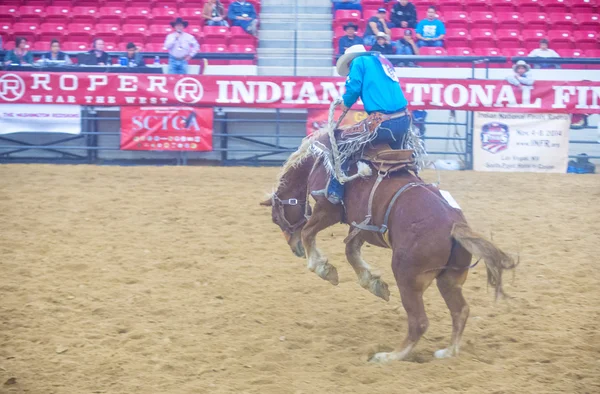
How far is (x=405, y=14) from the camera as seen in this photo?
1566 centimetres

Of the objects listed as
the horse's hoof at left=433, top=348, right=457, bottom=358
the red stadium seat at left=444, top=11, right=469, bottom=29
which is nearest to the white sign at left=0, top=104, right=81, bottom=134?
the red stadium seat at left=444, top=11, right=469, bottom=29

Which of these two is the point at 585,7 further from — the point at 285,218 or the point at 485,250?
the point at 485,250

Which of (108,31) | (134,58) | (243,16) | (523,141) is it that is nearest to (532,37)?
(523,141)

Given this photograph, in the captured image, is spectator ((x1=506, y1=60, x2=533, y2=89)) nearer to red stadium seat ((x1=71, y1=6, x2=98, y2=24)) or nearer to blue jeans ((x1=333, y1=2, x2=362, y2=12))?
blue jeans ((x1=333, y1=2, x2=362, y2=12))

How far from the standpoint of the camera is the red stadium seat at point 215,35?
1600 cm

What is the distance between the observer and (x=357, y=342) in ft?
17.6

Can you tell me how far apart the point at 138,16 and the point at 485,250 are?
14197mm

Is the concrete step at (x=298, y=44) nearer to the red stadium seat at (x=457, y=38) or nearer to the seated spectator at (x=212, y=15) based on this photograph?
the seated spectator at (x=212, y=15)

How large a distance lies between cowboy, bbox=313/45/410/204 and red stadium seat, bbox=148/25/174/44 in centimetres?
1181

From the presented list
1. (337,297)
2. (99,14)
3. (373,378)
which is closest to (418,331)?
(373,378)

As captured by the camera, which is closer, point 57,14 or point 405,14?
point 405,14

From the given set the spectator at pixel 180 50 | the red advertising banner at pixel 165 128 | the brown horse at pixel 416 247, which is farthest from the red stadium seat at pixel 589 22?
the brown horse at pixel 416 247

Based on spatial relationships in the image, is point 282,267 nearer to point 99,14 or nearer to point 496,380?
point 496,380

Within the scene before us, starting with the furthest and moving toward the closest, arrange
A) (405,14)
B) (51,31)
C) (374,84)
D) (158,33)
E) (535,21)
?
(535,21), (51,31), (158,33), (405,14), (374,84)
